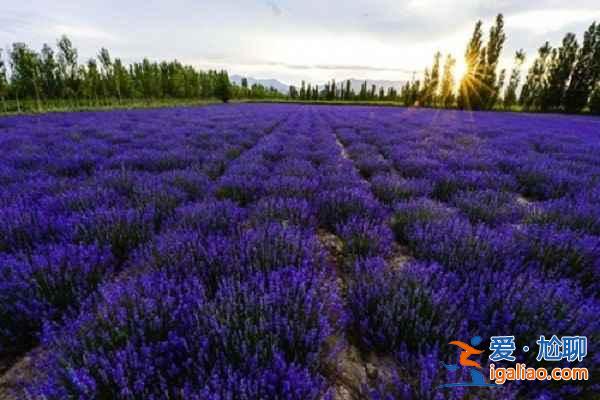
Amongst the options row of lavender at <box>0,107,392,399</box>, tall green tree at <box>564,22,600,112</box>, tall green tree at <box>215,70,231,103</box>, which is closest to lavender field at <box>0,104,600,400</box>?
row of lavender at <box>0,107,392,399</box>

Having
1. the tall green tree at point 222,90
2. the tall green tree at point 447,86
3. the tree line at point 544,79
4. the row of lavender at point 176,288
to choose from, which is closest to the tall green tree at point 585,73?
the tree line at point 544,79

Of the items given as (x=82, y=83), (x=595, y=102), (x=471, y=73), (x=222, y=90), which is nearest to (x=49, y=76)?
(x=82, y=83)

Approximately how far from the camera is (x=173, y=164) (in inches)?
182

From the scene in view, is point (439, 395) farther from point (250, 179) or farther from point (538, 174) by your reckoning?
point (538, 174)

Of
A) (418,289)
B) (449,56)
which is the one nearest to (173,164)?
(418,289)

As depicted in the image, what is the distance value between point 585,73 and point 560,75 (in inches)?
85.9

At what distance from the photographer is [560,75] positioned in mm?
31641

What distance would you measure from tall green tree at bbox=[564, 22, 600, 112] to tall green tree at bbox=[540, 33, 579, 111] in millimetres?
544

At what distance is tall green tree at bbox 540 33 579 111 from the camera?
31.7 meters
